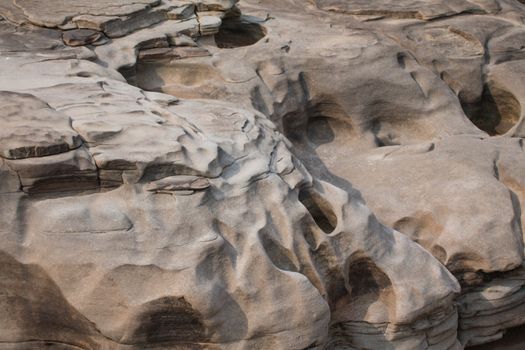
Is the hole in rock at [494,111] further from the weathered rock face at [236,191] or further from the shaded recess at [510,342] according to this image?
the shaded recess at [510,342]

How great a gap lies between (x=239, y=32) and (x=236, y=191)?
112 inches

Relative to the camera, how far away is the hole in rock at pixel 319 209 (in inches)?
165

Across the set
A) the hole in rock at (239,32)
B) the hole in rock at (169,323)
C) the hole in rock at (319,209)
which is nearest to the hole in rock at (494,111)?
the hole in rock at (239,32)

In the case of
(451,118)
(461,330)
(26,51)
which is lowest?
(461,330)

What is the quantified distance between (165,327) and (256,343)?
41cm

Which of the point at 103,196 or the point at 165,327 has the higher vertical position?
the point at 103,196

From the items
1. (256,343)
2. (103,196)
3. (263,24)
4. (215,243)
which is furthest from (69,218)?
(263,24)

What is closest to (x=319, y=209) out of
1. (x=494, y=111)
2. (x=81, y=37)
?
(x=81, y=37)

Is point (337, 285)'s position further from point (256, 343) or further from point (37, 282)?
point (37, 282)

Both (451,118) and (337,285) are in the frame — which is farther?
(451,118)

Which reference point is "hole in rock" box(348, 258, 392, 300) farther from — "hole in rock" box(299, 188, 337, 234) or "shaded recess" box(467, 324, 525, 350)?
"shaded recess" box(467, 324, 525, 350)

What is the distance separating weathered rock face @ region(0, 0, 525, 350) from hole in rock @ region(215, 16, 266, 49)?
15 centimetres

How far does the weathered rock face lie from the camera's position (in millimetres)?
3574

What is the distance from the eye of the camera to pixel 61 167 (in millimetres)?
3592
